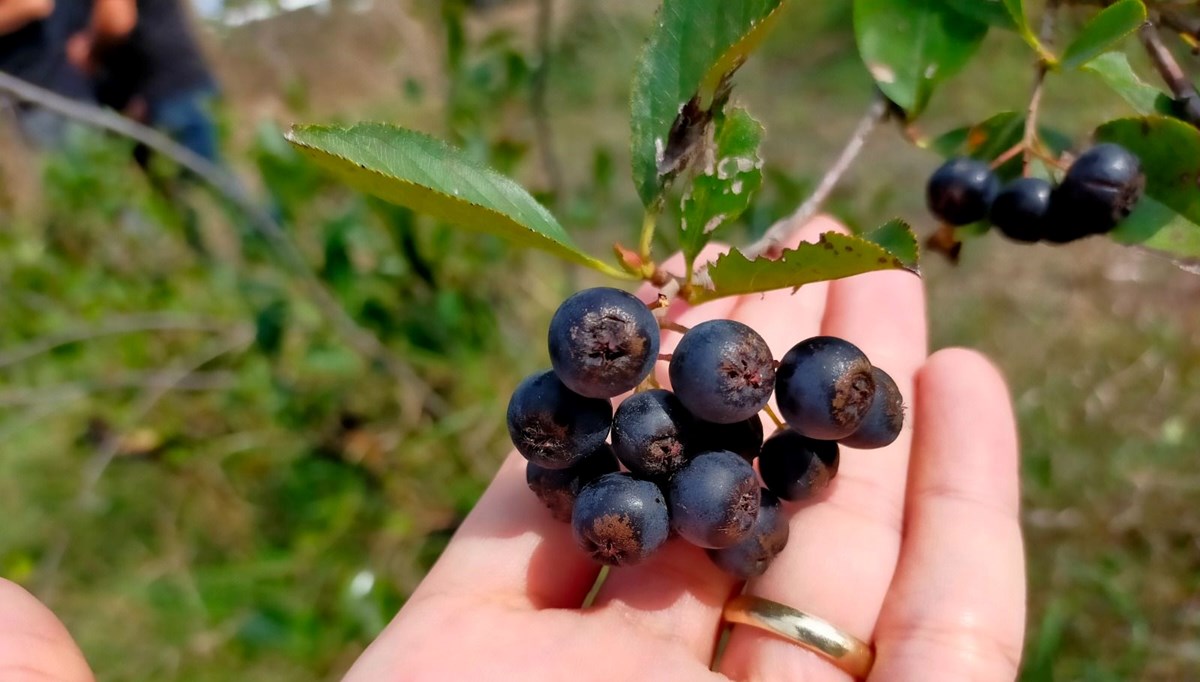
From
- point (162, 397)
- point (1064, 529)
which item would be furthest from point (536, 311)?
point (1064, 529)

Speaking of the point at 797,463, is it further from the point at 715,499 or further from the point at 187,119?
the point at 187,119

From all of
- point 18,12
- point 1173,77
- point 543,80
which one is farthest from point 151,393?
point 1173,77

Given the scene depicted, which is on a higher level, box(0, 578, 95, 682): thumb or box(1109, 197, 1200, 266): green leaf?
box(1109, 197, 1200, 266): green leaf

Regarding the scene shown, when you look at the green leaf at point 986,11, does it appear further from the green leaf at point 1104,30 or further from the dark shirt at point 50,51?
the dark shirt at point 50,51

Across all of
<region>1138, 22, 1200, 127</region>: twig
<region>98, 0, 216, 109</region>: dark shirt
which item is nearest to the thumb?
<region>1138, 22, 1200, 127</region>: twig

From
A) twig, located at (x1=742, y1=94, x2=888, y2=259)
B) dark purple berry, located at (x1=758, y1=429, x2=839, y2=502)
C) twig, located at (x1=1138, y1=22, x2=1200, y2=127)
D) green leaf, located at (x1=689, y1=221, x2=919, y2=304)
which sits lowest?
dark purple berry, located at (x1=758, y1=429, x2=839, y2=502)

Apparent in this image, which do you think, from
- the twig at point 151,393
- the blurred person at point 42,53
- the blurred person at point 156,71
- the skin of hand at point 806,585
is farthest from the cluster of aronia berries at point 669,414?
the blurred person at point 156,71

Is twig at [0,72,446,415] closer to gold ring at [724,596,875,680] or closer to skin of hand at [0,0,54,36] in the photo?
skin of hand at [0,0,54,36]
